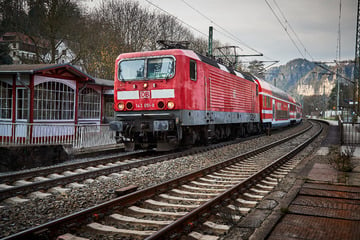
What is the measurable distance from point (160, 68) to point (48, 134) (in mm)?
4854

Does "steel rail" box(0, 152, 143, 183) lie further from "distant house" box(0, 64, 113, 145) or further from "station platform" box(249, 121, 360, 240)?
"station platform" box(249, 121, 360, 240)

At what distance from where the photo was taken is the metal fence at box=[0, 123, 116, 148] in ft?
41.3

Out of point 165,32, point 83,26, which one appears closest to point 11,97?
point 83,26

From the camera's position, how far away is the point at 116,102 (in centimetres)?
1219

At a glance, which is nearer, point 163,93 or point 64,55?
point 163,93

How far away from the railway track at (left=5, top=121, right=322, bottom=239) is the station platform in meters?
0.58

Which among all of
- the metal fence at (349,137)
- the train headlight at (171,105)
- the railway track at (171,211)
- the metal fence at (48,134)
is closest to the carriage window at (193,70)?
the train headlight at (171,105)

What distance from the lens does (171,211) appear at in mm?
5430

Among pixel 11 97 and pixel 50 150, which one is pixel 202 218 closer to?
pixel 50 150

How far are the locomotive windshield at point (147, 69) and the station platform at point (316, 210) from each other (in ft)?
17.7

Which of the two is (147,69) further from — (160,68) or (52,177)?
(52,177)

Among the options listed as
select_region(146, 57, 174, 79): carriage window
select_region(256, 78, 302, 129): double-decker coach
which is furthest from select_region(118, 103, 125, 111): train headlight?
select_region(256, 78, 302, 129): double-decker coach

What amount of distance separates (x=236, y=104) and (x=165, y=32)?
25036 mm

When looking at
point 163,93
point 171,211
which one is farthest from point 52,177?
point 163,93
